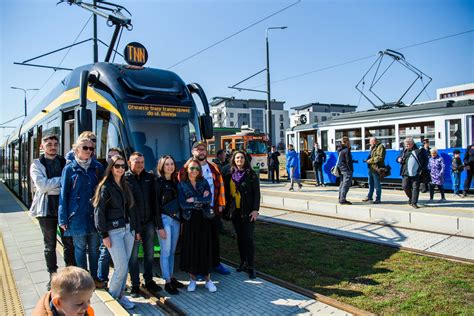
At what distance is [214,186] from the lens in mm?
5637

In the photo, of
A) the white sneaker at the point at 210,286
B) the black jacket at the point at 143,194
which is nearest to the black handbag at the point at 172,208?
the black jacket at the point at 143,194

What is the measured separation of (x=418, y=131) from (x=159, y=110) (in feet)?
38.5

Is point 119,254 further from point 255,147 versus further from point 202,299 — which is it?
point 255,147

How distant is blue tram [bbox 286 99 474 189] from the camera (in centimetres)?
1327

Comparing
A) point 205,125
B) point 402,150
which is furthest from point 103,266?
point 402,150

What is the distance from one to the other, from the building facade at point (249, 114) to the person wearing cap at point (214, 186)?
7615cm

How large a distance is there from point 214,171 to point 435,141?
11379 mm

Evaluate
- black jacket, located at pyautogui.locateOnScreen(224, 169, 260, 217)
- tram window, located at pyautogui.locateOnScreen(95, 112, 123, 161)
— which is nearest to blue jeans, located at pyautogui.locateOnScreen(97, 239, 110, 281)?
tram window, located at pyautogui.locateOnScreen(95, 112, 123, 161)

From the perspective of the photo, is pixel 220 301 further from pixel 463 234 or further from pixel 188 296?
pixel 463 234

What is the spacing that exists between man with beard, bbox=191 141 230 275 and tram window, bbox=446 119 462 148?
11.2m

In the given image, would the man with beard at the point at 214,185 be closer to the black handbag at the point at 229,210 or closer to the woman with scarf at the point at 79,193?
the black handbag at the point at 229,210

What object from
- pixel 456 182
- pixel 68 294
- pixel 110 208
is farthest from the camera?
pixel 456 182

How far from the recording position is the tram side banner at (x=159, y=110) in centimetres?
618

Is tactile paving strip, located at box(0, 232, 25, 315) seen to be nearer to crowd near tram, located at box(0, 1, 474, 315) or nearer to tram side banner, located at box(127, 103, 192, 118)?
crowd near tram, located at box(0, 1, 474, 315)
